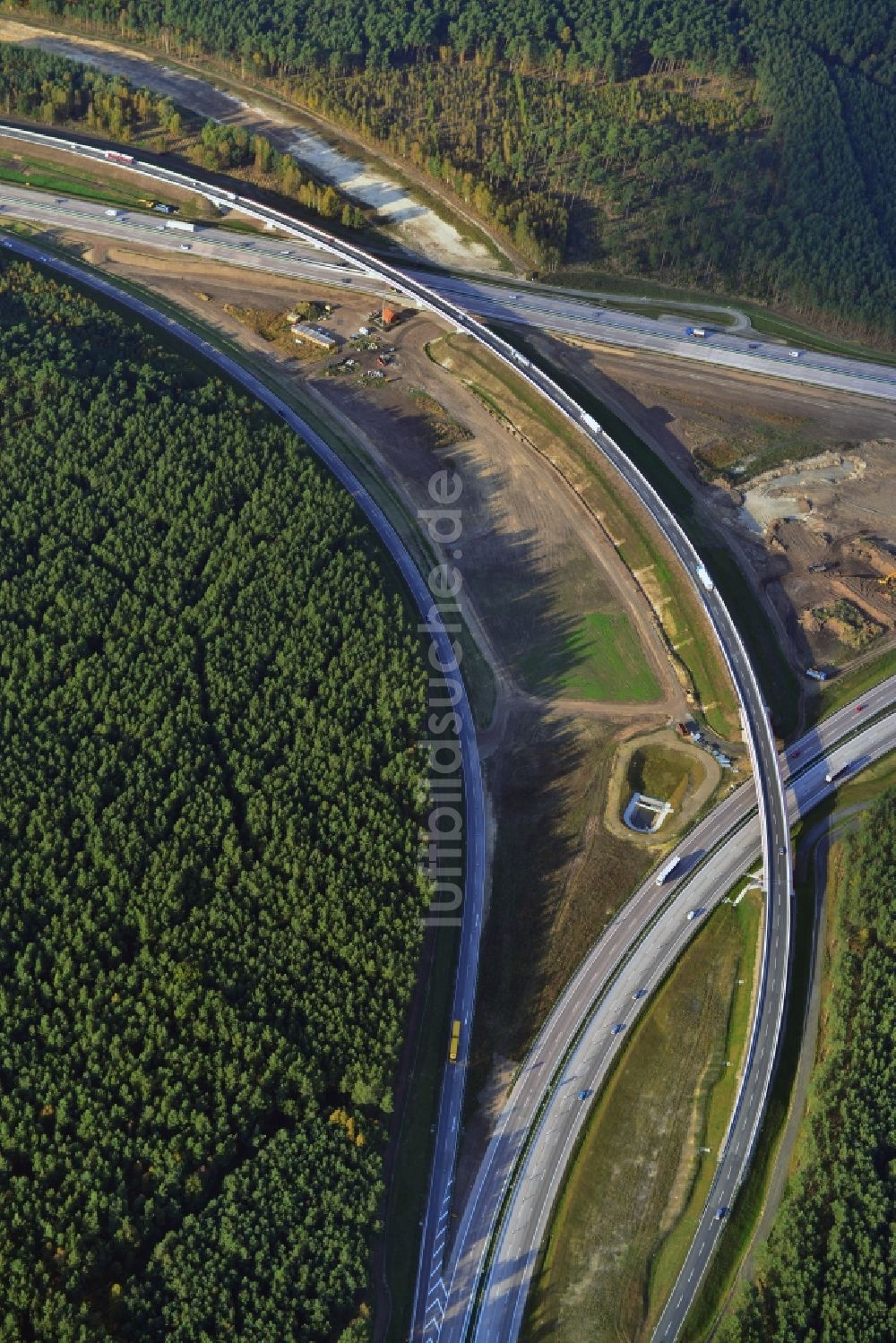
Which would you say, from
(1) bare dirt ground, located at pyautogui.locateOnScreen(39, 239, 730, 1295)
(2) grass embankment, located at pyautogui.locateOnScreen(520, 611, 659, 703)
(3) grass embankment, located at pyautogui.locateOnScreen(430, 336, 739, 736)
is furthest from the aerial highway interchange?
(2) grass embankment, located at pyautogui.locateOnScreen(520, 611, 659, 703)

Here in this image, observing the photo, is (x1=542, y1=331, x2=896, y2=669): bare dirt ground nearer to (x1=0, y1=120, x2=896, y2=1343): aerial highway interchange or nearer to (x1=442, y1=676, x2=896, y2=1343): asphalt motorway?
(x1=0, y1=120, x2=896, y2=1343): aerial highway interchange

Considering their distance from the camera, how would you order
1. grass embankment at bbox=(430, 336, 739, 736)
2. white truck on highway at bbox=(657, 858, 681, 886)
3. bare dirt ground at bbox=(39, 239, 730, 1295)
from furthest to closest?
grass embankment at bbox=(430, 336, 739, 736) → white truck on highway at bbox=(657, 858, 681, 886) → bare dirt ground at bbox=(39, 239, 730, 1295)

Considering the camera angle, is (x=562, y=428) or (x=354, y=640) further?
(x=562, y=428)

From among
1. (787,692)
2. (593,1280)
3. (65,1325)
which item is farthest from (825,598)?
(65,1325)

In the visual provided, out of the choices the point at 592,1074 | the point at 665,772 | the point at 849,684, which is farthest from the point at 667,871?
the point at 849,684

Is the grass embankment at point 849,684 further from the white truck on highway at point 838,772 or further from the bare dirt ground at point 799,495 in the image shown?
the white truck on highway at point 838,772

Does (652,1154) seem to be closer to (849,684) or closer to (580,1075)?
(580,1075)

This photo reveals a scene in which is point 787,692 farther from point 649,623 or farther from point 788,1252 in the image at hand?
point 788,1252
